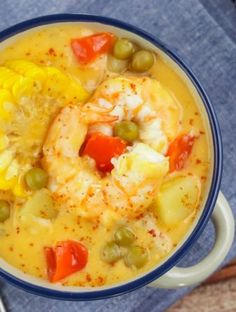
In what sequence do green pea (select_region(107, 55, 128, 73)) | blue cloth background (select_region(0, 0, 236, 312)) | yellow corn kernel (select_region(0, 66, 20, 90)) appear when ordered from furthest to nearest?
blue cloth background (select_region(0, 0, 236, 312)) → green pea (select_region(107, 55, 128, 73)) → yellow corn kernel (select_region(0, 66, 20, 90))

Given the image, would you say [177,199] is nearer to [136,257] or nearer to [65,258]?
[136,257]

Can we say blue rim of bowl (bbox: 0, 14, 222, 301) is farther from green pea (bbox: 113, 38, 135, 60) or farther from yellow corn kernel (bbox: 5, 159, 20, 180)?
yellow corn kernel (bbox: 5, 159, 20, 180)

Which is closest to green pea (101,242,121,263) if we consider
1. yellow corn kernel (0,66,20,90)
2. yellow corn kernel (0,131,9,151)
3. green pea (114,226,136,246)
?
green pea (114,226,136,246)

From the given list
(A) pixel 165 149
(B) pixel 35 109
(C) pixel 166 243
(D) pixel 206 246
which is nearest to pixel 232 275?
(D) pixel 206 246

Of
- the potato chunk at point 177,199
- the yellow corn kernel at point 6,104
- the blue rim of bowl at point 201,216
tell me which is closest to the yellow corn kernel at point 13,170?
A: the yellow corn kernel at point 6,104

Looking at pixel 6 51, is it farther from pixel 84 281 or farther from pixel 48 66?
pixel 84 281

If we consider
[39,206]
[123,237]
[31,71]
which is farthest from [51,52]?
[123,237]
